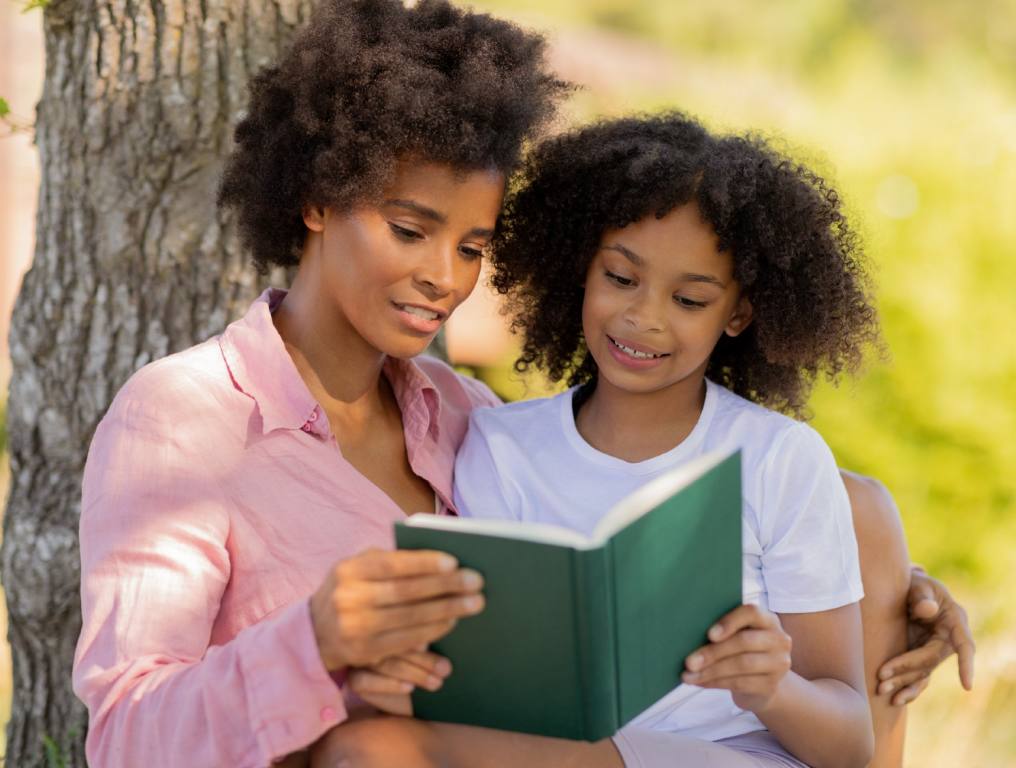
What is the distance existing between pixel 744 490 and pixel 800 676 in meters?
0.35

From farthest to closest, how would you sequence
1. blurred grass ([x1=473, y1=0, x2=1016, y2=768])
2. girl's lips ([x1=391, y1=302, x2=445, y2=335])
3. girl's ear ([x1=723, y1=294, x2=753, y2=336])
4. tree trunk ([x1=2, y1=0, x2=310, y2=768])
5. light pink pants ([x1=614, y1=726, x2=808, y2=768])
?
blurred grass ([x1=473, y1=0, x2=1016, y2=768]) → tree trunk ([x1=2, y1=0, x2=310, y2=768]) → girl's ear ([x1=723, y1=294, x2=753, y2=336]) → girl's lips ([x1=391, y1=302, x2=445, y2=335]) → light pink pants ([x1=614, y1=726, x2=808, y2=768])

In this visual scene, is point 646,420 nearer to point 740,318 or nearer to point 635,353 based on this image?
point 635,353

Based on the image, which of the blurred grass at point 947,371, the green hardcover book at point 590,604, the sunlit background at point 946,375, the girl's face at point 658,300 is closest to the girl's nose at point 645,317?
the girl's face at point 658,300

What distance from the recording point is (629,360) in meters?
2.63

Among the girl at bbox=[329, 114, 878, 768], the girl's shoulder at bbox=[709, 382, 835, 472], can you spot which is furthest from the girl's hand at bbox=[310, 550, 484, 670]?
the girl's shoulder at bbox=[709, 382, 835, 472]

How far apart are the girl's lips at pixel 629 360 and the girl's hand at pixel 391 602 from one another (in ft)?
2.85

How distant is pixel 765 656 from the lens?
2076mm

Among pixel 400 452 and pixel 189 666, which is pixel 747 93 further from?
pixel 189 666

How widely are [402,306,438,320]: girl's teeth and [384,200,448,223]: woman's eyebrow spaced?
0.56 feet

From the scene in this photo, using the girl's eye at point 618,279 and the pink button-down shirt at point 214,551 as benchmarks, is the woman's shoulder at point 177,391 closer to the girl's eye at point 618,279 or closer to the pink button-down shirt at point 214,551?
the pink button-down shirt at point 214,551

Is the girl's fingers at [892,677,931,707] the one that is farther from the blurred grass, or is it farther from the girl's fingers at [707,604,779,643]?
the blurred grass

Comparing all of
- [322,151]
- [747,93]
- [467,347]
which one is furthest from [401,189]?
[747,93]

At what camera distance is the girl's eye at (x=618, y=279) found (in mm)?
2645

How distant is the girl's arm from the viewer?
6.79 ft
